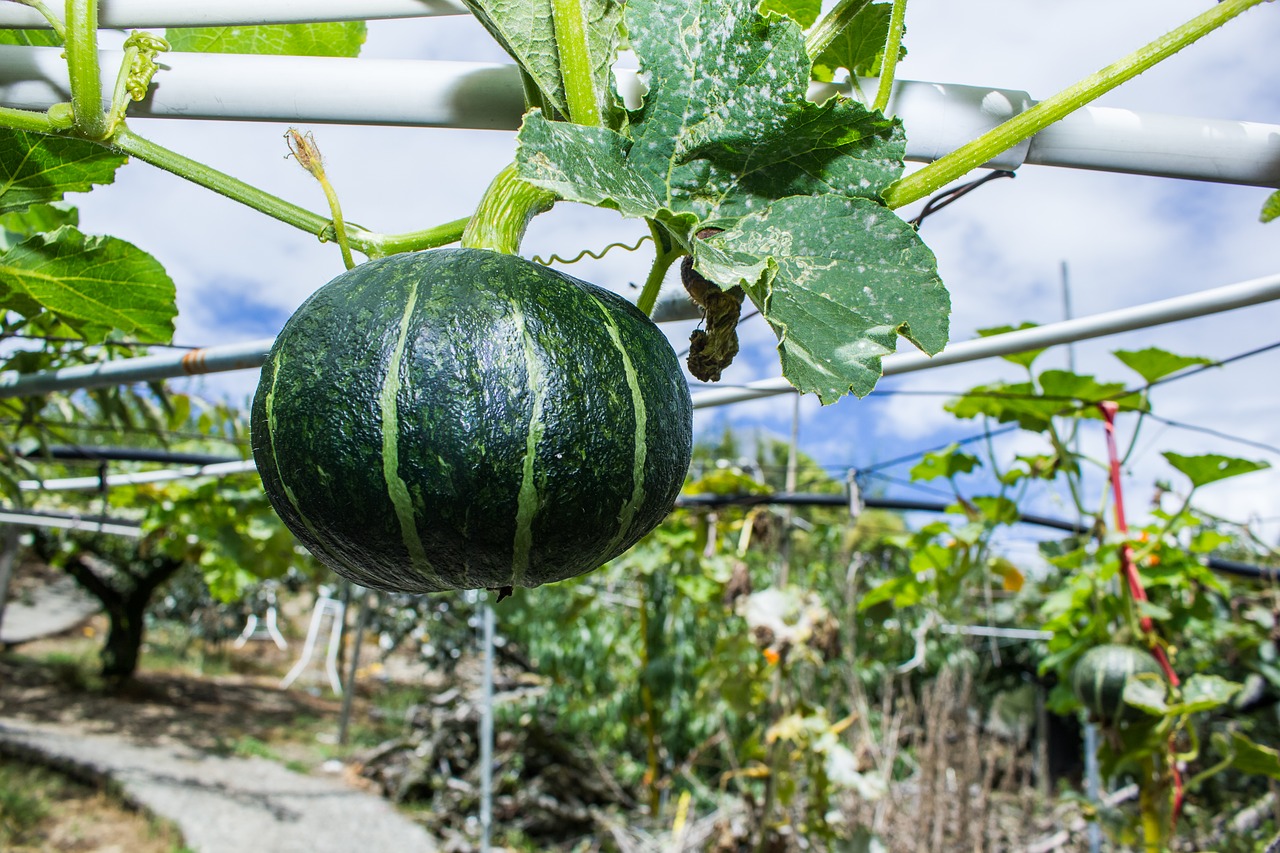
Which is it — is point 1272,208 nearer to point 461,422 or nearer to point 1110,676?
point 461,422

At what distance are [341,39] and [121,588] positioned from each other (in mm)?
16728

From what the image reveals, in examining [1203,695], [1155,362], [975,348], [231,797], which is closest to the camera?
[975,348]

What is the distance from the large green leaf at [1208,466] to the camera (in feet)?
7.95

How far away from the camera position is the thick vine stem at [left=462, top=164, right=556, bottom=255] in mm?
721

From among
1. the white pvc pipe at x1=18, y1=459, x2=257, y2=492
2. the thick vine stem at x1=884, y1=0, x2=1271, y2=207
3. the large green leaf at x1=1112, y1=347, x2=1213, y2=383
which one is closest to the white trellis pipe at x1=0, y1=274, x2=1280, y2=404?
the thick vine stem at x1=884, y1=0, x2=1271, y2=207

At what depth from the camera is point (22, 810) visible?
7074mm

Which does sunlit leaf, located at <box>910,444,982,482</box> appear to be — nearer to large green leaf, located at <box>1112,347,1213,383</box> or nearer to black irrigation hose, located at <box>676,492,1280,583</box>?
black irrigation hose, located at <box>676,492,1280,583</box>

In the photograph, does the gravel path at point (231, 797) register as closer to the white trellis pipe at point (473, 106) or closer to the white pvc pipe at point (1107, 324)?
the white pvc pipe at point (1107, 324)

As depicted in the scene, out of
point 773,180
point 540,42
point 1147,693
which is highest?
point 540,42

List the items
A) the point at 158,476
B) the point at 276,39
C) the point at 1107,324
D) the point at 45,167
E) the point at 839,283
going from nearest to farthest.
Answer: the point at 839,283
the point at 45,167
the point at 276,39
the point at 1107,324
the point at 158,476

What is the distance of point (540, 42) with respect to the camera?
0.66 meters

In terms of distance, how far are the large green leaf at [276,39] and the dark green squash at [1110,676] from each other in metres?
2.06

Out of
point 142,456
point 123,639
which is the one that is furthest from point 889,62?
point 123,639

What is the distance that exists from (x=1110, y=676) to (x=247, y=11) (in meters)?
2.19
